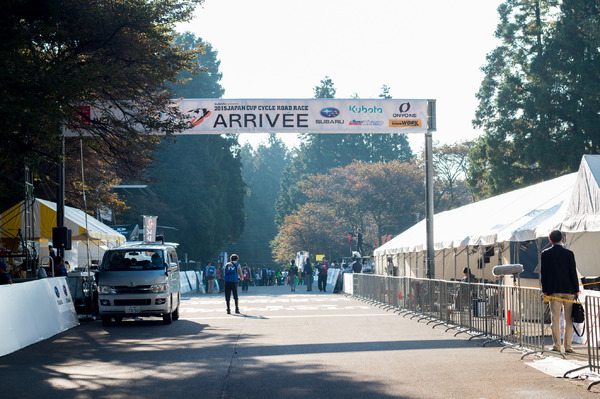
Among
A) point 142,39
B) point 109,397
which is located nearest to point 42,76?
point 142,39

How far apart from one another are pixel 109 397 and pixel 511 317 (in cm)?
696

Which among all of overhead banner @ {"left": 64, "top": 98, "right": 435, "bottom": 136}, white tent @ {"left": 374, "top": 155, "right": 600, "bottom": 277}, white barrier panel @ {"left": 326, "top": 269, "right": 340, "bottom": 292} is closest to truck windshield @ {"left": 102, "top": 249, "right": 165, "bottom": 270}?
Result: overhead banner @ {"left": 64, "top": 98, "right": 435, "bottom": 136}

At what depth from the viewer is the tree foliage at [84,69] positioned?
51.1ft

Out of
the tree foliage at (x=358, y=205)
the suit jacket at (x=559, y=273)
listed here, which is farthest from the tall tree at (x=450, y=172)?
the suit jacket at (x=559, y=273)

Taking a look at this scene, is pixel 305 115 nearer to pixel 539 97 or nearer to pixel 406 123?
pixel 406 123

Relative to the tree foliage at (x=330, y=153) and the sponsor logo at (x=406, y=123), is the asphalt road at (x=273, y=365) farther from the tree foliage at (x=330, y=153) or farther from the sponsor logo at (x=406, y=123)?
the tree foliage at (x=330, y=153)

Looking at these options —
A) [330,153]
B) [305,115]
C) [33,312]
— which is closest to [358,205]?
[330,153]

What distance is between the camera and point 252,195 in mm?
117438

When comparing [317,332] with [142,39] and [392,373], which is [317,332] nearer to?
[392,373]

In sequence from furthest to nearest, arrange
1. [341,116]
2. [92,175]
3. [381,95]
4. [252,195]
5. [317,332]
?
[252,195] < [381,95] < [92,175] < [341,116] < [317,332]

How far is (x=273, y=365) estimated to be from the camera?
425 inches

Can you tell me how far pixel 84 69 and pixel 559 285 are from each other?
37.2 feet

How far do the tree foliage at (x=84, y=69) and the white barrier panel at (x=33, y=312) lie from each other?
2.87m

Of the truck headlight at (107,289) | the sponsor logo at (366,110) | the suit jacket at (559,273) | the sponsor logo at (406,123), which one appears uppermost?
the sponsor logo at (366,110)
